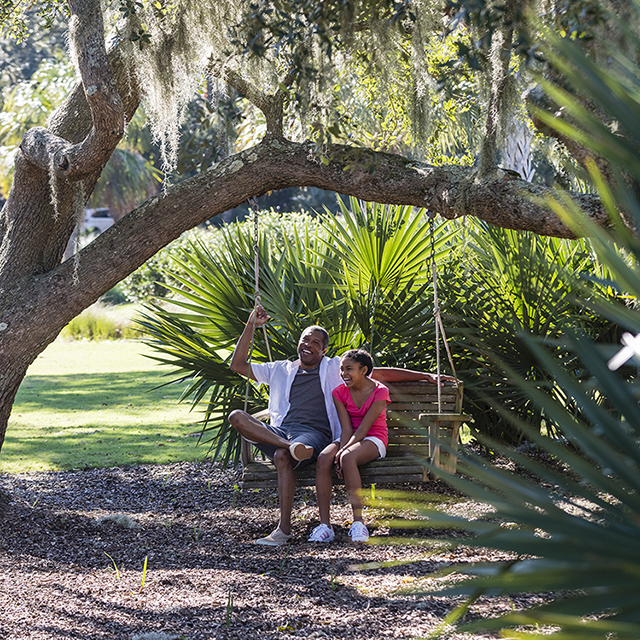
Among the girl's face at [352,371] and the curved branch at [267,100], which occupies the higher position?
the curved branch at [267,100]

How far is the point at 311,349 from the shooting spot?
514cm

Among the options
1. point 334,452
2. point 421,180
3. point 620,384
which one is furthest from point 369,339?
point 620,384

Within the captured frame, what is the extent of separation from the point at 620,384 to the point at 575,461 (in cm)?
13

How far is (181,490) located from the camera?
6469 millimetres

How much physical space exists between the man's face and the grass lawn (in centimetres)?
252

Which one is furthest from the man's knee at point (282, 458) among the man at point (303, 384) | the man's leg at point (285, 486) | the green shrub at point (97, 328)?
the green shrub at point (97, 328)

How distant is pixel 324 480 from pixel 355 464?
22 cm

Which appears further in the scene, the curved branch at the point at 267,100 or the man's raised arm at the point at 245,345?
the man's raised arm at the point at 245,345

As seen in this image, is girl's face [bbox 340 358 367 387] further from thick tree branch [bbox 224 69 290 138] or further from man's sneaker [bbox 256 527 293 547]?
thick tree branch [bbox 224 69 290 138]

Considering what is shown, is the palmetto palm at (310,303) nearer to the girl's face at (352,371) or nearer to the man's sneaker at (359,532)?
the girl's face at (352,371)

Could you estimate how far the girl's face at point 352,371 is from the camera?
→ 496 cm

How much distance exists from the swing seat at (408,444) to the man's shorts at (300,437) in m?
0.07

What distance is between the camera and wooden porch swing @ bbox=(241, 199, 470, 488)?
4.62 meters

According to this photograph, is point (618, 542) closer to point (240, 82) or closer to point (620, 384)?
point (620, 384)
